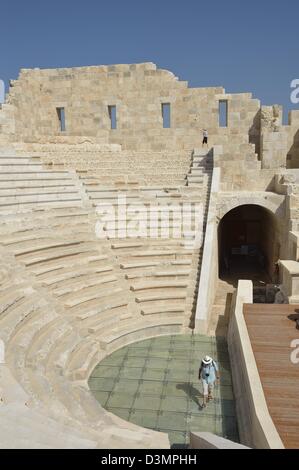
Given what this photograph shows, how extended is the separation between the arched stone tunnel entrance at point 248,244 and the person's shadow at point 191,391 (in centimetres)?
857

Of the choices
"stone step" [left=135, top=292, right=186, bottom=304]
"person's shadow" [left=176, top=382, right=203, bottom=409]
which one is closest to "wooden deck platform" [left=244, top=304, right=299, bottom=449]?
"person's shadow" [left=176, top=382, right=203, bottom=409]

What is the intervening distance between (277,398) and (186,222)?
7.96 metres

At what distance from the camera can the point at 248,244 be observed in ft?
72.5

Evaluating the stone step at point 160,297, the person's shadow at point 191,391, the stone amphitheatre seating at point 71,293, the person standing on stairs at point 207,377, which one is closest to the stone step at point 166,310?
the stone amphitheatre seating at point 71,293

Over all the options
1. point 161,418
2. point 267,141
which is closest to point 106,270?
point 161,418

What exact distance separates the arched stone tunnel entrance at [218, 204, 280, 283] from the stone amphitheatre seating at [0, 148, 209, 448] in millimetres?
4343

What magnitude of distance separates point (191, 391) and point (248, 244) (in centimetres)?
1494

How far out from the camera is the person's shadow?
8008 millimetres

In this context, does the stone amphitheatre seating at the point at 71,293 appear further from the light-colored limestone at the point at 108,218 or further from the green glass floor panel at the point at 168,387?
the green glass floor panel at the point at 168,387

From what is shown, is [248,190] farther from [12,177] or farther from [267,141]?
[12,177]

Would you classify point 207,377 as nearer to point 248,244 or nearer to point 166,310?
point 166,310

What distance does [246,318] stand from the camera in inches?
387

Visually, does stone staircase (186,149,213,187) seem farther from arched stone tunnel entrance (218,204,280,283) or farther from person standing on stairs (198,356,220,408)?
person standing on stairs (198,356,220,408)

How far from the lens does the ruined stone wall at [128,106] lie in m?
20.4
